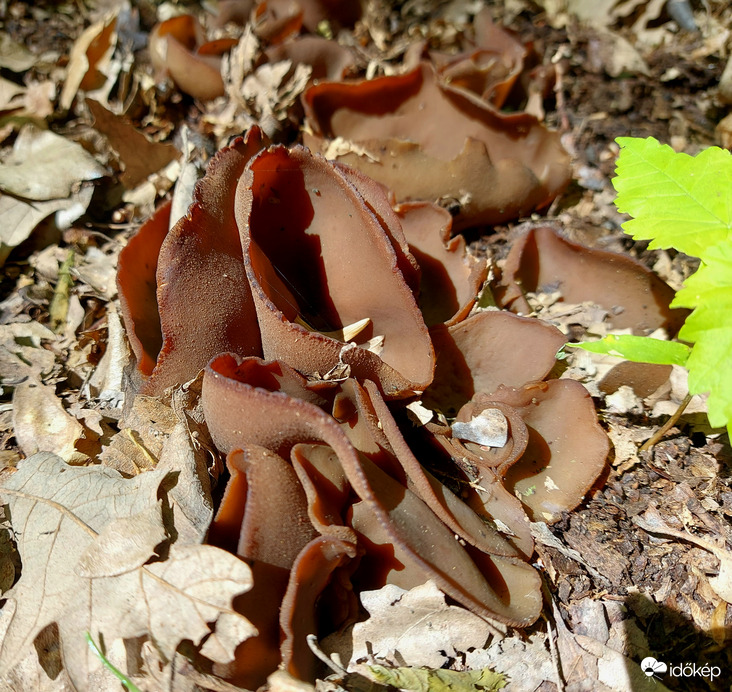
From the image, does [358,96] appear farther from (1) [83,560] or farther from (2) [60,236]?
(1) [83,560]

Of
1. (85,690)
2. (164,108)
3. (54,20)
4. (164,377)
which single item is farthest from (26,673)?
(54,20)

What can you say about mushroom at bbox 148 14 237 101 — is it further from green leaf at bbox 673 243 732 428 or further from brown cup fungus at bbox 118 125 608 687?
green leaf at bbox 673 243 732 428

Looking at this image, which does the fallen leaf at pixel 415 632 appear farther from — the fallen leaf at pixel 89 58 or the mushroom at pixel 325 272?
the fallen leaf at pixel 89 58

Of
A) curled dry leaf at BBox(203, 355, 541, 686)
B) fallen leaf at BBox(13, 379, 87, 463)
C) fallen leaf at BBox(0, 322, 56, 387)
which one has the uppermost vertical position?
curled dry leaf at BBox(203, 355, 541, 686)

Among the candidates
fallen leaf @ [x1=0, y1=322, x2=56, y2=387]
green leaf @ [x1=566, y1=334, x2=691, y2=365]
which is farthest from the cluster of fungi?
fallen leaf @ [x1=0, y1=322, x2=56, y2=387]

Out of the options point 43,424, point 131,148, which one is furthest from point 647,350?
point 131,148

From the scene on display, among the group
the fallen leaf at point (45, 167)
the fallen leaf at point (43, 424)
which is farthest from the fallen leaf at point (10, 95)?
the fallen leaf at point (43, 424)

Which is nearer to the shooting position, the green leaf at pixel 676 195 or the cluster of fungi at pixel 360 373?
the cluster of fungi at pixel 360 373
